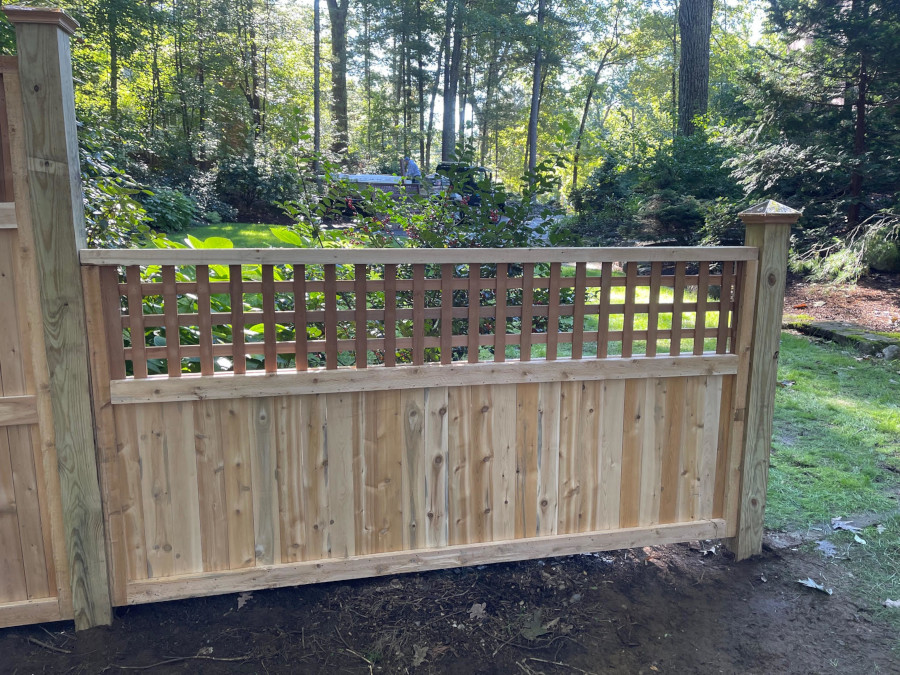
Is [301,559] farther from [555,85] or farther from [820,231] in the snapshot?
[555,85]

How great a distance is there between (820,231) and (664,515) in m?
7.41

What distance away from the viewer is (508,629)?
2320 mm

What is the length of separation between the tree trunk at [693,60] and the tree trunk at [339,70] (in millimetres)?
13618

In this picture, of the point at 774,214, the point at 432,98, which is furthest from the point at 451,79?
the point at 774,214

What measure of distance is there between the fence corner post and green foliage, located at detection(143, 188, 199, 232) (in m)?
9.93

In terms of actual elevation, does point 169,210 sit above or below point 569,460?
above

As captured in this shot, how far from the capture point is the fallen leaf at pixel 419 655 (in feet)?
7.00

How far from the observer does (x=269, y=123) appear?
1956cm

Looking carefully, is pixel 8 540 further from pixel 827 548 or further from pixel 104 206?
pixel 827 548

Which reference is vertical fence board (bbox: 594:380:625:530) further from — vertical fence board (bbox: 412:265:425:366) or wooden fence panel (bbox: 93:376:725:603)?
vertical fence board (bbox: 412:265:425:366)

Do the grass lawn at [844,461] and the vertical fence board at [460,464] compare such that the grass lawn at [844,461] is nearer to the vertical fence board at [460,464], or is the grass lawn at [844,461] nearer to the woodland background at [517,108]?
the vertical fence board at [460,464]

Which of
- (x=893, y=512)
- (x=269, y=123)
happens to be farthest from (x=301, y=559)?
(x=269, y=123)

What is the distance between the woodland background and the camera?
7910 mm

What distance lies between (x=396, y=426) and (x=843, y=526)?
7.72 ft
